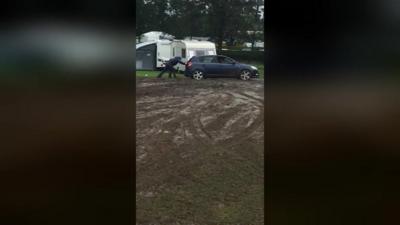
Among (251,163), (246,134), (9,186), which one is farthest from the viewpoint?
(246,134)

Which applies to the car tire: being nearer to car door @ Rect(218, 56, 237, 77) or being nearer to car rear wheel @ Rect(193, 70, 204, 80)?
car door @ Rect(218, 56, 237, 77)

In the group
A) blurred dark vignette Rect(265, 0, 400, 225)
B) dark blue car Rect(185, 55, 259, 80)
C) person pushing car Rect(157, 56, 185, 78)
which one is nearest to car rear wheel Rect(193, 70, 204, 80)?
dark blue car Rect(185, 55, 259, 80)

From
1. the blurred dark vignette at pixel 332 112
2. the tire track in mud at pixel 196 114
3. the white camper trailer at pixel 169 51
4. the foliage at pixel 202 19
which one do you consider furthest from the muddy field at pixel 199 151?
the blurred dark vignette at pixel 332 112

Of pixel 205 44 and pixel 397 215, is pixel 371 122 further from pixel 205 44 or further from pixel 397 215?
pixel 205 44

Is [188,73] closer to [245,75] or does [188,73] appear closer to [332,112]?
[245,75]

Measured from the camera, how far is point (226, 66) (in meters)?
2.49

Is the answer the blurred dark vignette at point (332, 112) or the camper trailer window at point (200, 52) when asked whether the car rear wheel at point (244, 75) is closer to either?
the camper trailer window at point (200, 52)

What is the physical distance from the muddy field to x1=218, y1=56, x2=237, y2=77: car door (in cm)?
7

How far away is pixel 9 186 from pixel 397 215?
1.16 metres

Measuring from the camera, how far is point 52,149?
1.21 metres

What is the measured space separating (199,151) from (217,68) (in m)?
0.54

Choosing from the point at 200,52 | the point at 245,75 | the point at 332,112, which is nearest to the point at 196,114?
the point at 200,52

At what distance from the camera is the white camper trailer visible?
2.44m

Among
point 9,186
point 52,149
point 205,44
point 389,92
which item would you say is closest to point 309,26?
point 389,92
